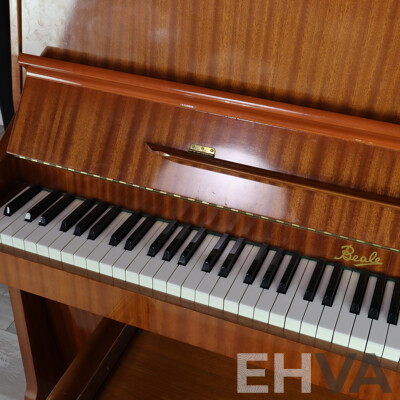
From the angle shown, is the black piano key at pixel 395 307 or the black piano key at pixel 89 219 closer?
the black piano key at pixel 395 307

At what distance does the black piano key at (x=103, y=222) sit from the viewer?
1.41 meters

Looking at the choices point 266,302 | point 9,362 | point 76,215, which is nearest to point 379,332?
point 266,302

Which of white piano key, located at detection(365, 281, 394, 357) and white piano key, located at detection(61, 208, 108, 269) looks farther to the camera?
white piano key, located at detection(61, 208, 108, 269)

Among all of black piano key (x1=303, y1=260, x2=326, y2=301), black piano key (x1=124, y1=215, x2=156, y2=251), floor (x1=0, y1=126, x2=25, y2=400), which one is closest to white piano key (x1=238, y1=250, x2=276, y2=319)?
black piano key (x1=303, y1=260, x2=326, y2=301)

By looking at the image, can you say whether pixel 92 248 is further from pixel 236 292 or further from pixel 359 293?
pixel 359 293

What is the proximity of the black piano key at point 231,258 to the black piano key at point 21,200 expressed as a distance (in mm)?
585

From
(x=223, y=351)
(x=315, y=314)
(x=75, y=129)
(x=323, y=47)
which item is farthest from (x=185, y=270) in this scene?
(x=323, y=47)

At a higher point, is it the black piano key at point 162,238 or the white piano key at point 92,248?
the black piano key at point 162,238

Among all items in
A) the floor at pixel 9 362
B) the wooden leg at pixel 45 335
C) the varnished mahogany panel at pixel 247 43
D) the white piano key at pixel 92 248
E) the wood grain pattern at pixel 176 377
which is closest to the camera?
the varnished mahogany panel at pixel 247 43

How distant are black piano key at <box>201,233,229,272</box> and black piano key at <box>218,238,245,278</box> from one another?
0.9 inches

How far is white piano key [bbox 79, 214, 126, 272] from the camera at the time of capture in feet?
4.43

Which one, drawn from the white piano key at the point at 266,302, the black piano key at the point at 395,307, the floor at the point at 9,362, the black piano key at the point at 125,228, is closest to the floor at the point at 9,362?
the floor at the point at 9,362

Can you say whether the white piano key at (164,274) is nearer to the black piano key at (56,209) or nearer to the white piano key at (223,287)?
the white piano key at (223,287)

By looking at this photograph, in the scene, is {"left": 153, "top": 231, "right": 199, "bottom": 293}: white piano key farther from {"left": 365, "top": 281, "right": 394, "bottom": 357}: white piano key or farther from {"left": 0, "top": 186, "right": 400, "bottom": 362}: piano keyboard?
{"left": 365, "top": 281, "right": 394, "bottom": 357}: white piano key
